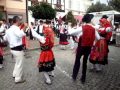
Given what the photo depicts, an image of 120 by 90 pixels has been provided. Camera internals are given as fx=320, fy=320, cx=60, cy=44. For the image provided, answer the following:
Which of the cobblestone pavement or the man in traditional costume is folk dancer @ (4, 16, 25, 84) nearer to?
the cobblestone pavement

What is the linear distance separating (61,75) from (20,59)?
5.37 ft

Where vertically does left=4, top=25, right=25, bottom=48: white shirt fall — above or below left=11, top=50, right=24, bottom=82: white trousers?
above

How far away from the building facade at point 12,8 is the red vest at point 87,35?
22.2 metres

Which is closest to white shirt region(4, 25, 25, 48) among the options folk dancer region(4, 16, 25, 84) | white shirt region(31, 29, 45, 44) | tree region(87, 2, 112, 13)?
folk dancer region(4, 16, 25, 84)

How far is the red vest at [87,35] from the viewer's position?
336 inches

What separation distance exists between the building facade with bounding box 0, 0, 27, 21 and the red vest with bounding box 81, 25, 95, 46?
22237 mm

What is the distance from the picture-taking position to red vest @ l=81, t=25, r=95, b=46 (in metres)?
8.55

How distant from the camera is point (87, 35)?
8.55 metres

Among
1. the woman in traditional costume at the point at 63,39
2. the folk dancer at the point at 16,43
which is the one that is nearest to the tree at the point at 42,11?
the woman in traditional costume at the point at 63,39

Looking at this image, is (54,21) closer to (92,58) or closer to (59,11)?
(59,11)

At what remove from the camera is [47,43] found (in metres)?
8.54

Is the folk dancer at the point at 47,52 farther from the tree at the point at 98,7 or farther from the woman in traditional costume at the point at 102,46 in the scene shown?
the tree at the point at 98,7

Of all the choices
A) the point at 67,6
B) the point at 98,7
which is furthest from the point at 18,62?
the point at 98,7

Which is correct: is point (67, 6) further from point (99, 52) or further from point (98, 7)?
point (99, 52)
